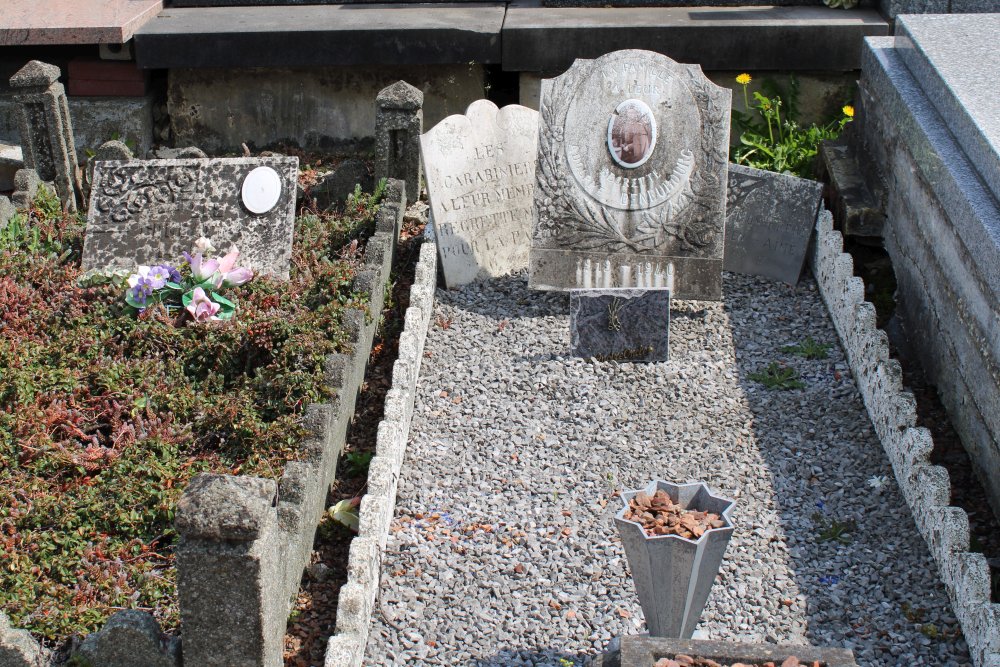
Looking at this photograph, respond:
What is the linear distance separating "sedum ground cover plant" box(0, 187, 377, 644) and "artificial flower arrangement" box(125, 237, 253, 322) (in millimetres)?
52

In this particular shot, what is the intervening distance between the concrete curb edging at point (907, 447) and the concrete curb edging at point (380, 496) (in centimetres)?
243

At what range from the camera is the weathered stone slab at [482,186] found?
7.35 meters

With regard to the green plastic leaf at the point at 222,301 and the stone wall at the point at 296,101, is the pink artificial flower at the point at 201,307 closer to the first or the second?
the green plastic leaf at the point at 222,301

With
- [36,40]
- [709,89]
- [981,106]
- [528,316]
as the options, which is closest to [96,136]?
[36,40]

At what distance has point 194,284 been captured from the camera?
6855 millimetres

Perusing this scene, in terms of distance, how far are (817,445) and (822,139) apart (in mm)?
3428

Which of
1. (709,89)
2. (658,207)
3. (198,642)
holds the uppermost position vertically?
(709,89)

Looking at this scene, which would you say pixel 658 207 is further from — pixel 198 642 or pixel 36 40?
pixel 36 40

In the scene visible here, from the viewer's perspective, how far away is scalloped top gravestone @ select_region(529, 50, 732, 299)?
7.17 m

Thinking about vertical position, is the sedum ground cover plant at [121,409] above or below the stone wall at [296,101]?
below

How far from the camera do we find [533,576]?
5137mm

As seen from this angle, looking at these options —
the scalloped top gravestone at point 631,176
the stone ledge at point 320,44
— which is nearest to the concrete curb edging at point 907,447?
the scalloped top gravestone at point 631,176

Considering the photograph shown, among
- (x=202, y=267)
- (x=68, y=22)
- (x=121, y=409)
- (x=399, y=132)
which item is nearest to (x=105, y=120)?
(x=68, y=22)

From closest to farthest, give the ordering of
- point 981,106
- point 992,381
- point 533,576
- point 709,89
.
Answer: point 533,576, point 992,381, point 981,106, point 709,89
